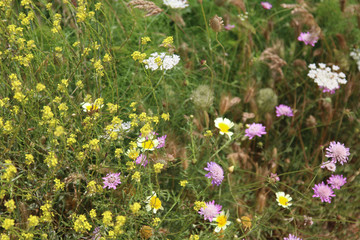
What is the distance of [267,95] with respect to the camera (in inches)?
82.9

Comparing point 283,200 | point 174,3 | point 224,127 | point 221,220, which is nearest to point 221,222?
point 221,220

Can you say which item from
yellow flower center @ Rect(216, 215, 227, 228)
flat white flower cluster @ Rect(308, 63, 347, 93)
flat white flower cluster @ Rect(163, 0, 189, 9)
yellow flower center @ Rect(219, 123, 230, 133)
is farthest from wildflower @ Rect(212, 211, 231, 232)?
flat white flower cluster @ Rect(163, 0, 189, 9)

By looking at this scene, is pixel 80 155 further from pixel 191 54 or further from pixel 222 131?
pixel 191 54

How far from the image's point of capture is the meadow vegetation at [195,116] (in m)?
1.50

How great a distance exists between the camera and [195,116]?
6.66 feet

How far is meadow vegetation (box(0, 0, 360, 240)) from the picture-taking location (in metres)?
1.50

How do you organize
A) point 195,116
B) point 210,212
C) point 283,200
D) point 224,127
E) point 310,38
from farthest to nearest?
1. point 310,38
2. point 195,116
3. point 224,127
4. point 283,200
5. point 210,212

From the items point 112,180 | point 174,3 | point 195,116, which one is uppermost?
point 174,3

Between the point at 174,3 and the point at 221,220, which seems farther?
the point at 174,3

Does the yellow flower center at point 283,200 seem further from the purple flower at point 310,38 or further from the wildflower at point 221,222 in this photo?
the purple flower at point 310,38

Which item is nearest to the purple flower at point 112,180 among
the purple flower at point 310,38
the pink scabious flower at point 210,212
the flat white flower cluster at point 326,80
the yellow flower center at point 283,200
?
the pink scabious flower at point 210,212

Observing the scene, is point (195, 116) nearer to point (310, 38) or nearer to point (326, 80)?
point (326, 80)

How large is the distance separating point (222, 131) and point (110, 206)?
0.61m

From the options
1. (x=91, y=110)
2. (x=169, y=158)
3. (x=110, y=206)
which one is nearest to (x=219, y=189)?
(x=169, y=158)
